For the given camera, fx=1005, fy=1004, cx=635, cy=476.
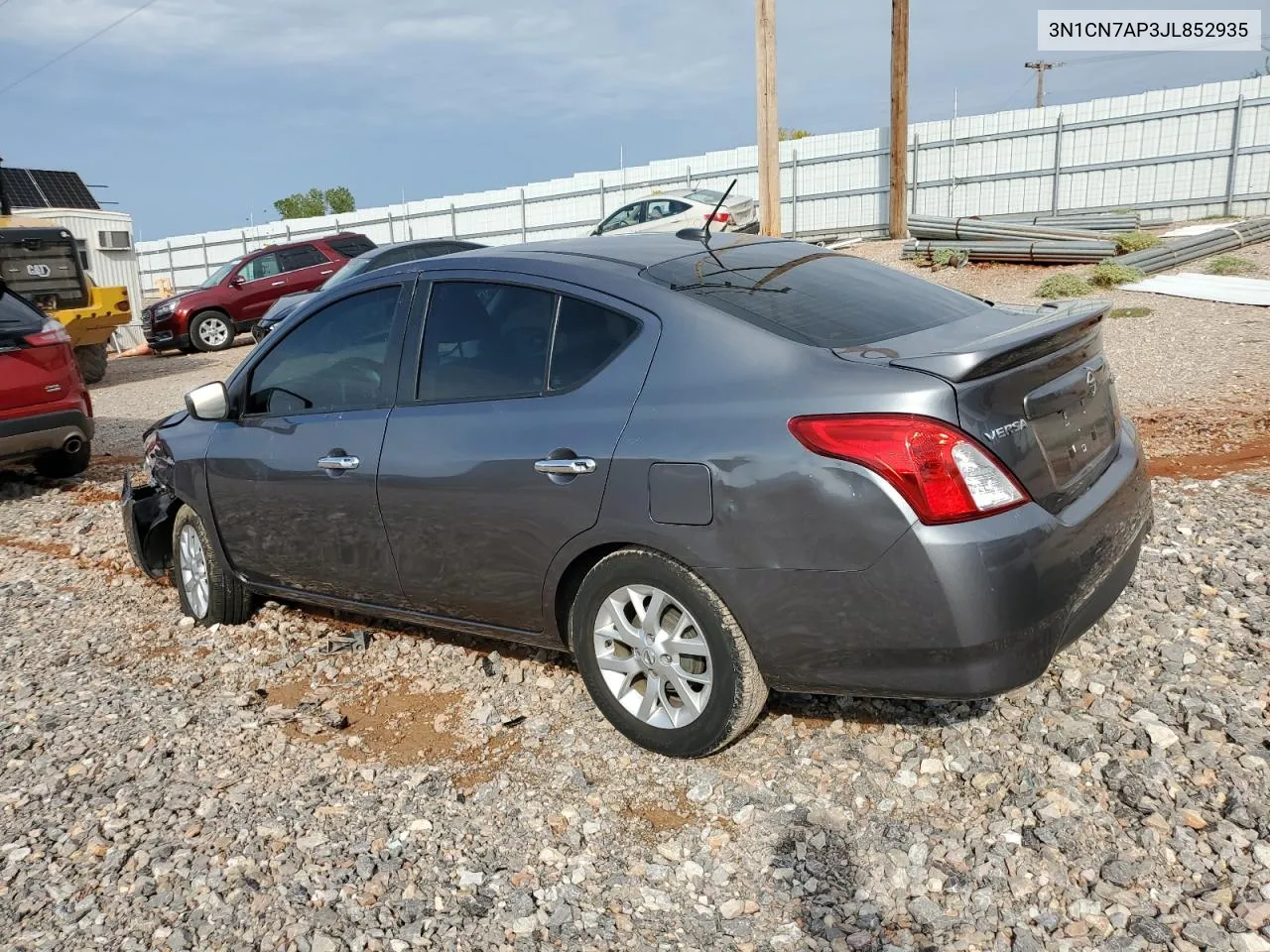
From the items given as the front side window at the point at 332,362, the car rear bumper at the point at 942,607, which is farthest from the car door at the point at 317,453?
the car rear bumper at the point at 942,607

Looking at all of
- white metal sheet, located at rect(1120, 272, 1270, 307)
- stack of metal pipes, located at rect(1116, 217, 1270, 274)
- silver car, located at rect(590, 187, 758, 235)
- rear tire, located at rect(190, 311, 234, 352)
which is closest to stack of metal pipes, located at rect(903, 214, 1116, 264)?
stack of metal pipes, located at rect(1116, 217, 1270, 274)

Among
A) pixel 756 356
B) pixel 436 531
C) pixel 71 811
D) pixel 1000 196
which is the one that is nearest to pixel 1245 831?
pixel 756 356

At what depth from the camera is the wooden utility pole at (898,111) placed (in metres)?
19.0

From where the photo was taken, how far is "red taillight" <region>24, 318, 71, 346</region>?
7.48 metres

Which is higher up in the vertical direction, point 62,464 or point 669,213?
point 669,213

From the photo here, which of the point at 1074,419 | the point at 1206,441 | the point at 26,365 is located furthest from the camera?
the point at 26,365

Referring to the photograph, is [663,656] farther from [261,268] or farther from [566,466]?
[261,268]

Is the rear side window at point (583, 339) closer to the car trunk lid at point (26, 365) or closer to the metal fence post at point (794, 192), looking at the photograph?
the car trunk lid at point (26, 365)

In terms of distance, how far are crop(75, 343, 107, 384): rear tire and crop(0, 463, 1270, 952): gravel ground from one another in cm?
1320

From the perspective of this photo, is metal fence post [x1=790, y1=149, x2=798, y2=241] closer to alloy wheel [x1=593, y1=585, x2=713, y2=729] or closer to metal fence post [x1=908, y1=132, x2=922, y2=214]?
metal fence post [x1=908, y1=132, x2=922, y2=214]

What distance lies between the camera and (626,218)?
20.4 meters

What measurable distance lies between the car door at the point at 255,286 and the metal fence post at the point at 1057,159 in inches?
627

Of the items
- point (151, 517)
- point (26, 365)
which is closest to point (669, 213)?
point (26, 365)

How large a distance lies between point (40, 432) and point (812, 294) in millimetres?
6434
